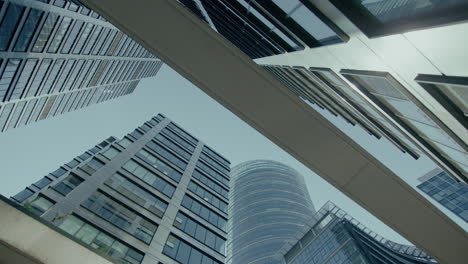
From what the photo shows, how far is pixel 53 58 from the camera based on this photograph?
193ft

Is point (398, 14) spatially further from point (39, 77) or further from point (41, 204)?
point (39, 77)

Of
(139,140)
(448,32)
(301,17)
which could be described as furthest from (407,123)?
(139,140)

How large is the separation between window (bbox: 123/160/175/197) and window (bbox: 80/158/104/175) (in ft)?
8.22

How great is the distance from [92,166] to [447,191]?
58.7 meters

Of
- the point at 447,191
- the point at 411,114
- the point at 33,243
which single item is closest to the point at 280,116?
the point at 33,243

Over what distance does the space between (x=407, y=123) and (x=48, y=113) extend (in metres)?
91.5

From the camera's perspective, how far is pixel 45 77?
201 ft

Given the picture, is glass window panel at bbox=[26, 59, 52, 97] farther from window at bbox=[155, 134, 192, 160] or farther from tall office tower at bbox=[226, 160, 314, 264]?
tall office tower at bbox=[226, 160, 314, 264]

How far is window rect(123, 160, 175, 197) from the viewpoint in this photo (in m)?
30.8

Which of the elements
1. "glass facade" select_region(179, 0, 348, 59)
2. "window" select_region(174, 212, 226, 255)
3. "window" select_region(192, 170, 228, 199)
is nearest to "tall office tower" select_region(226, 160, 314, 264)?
"window" select_region(192, 170, 228, 199)

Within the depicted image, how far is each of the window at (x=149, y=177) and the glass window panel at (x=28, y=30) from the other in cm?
3282

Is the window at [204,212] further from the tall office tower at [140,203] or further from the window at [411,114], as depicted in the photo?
the window at [411,114]

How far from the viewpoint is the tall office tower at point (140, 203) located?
21.4m

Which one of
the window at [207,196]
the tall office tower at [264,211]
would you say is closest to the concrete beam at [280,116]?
the window at [207,196]
